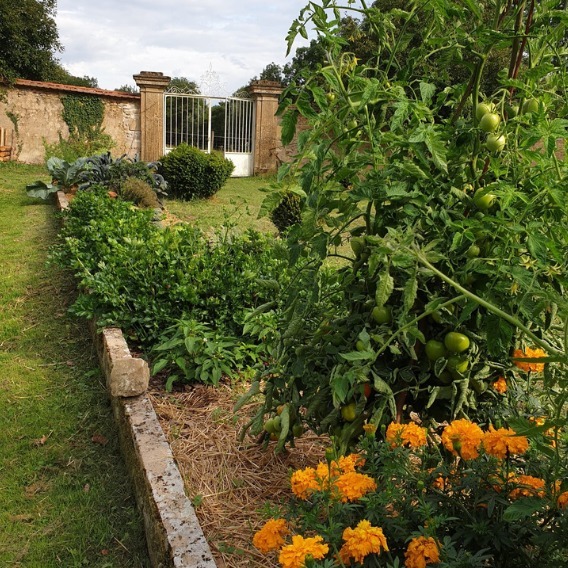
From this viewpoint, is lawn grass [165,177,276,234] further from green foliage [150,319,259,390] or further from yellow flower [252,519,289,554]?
yellow flower [252,519,289,554]

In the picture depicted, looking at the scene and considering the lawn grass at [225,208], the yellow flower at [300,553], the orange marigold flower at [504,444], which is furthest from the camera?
the lawn grass at [225,208]

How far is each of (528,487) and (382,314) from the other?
2.08 ft

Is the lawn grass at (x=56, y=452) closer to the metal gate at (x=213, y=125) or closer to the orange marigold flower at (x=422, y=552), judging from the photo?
the orange marigold flower at (x=422, y=552)

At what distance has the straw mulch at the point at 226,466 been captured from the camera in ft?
6.92

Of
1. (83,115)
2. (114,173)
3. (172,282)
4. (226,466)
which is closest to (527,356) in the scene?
(226,466)

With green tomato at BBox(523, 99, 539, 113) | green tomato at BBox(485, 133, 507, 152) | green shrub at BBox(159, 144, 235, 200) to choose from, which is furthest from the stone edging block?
green shrub at BBox(159, 144, 235, 200)

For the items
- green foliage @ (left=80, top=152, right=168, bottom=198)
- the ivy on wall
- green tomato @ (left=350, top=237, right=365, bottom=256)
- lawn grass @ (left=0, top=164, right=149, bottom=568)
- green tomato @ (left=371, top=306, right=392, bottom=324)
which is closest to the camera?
green tomato @ (left=371, top=306, right=392, bottom=324)

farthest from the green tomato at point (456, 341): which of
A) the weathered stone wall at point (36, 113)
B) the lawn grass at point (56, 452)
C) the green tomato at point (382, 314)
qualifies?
the weathered stone wall at point (36, 113)

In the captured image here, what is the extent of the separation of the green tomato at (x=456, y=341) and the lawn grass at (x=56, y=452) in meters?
1.42

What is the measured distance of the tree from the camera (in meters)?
18.1

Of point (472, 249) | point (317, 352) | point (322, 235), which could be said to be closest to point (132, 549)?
point (317, 352)

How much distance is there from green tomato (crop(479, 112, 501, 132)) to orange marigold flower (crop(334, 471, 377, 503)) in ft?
3.37

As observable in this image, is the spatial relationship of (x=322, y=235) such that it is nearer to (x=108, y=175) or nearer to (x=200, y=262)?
(x=200, y=262)

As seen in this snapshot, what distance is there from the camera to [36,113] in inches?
632
